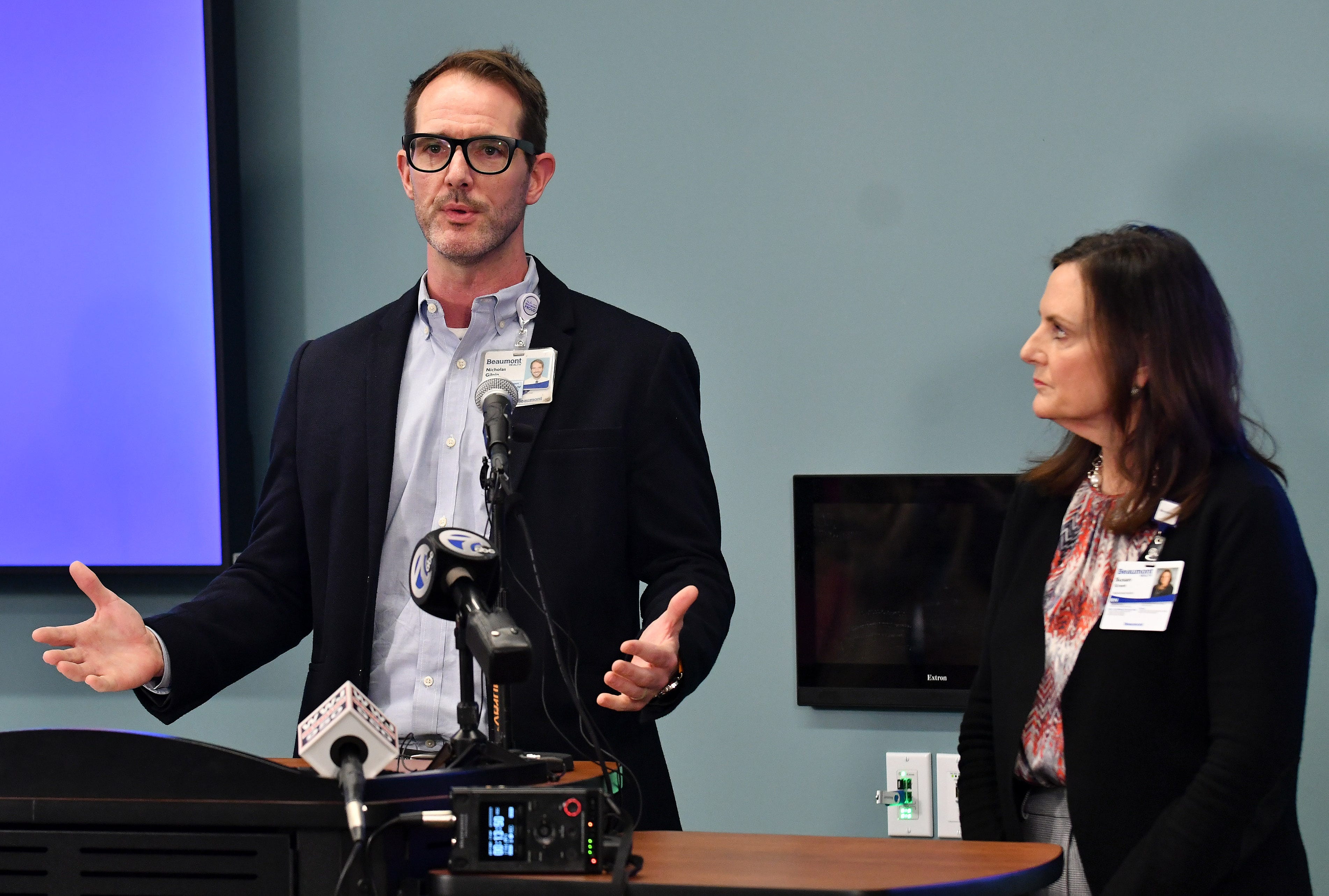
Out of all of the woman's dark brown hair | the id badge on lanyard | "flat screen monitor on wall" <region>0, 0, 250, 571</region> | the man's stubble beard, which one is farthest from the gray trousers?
"flat screen monitor on wall" <region>0, 0, 250, 571</region>

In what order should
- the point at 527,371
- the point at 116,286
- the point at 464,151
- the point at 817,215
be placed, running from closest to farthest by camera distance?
the point at 527,371 → the point at 464,151 → the point at 817,215 → the point at 116,286

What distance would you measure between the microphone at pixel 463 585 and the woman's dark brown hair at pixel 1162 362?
0.97 meters

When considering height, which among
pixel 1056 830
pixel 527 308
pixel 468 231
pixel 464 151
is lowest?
pixel 1056 830

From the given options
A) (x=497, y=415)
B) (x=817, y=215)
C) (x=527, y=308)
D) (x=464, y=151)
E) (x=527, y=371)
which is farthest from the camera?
(x=817, y=215)

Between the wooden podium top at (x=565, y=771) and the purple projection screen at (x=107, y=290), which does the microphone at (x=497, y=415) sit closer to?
the wooden podium top at (x=565, y=771)

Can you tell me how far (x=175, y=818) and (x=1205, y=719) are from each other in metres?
1.31

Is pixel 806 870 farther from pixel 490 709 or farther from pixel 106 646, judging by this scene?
pixel 106 646

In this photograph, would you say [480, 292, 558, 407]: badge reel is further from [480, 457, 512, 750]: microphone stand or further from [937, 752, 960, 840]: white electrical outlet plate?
[937, 752, 960, 840]: white electrical outlet plate

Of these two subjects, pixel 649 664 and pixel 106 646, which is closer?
pixel 649 664

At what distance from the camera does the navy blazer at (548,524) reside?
1.76m

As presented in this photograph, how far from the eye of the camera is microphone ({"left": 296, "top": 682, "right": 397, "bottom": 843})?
108 cm

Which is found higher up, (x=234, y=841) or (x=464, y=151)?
(x=464, y=151)

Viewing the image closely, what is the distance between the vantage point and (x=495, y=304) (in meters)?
1.94

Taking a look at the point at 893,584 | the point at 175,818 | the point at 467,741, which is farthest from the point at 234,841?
the point at 893,584
